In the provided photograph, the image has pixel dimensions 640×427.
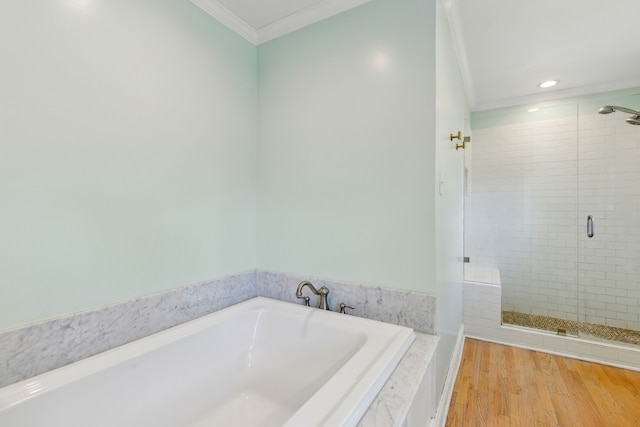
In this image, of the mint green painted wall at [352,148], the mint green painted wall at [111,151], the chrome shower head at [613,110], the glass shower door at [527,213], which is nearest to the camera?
the mint green painted wall at [111,151]

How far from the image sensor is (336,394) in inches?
36.3

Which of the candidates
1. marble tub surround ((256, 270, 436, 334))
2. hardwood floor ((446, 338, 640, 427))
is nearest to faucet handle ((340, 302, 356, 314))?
marble tub surround ((256, 270, 436, 334))

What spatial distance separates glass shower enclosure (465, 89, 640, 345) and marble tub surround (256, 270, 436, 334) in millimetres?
1789

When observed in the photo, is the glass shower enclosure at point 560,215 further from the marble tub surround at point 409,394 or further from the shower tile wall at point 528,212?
the marble tub surround at point 409,394

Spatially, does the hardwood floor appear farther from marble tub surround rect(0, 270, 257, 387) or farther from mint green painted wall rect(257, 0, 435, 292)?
marble tub surround rect(0, 270, 257, 387)

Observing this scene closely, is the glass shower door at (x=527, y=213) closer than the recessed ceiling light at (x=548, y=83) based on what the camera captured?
No

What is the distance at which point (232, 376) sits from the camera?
1.52m

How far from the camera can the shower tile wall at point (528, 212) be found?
2910 mm

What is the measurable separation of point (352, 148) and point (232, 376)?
140cm

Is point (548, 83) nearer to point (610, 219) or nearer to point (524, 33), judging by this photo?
point (524, 33)

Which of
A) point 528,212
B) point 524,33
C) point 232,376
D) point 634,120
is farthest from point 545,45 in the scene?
point 232,376

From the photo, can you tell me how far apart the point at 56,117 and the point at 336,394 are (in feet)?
4.69

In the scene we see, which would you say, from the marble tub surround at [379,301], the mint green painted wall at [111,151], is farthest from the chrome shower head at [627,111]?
the mint green painted wall at [111,151]

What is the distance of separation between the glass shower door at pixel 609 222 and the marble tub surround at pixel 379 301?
2.20m
